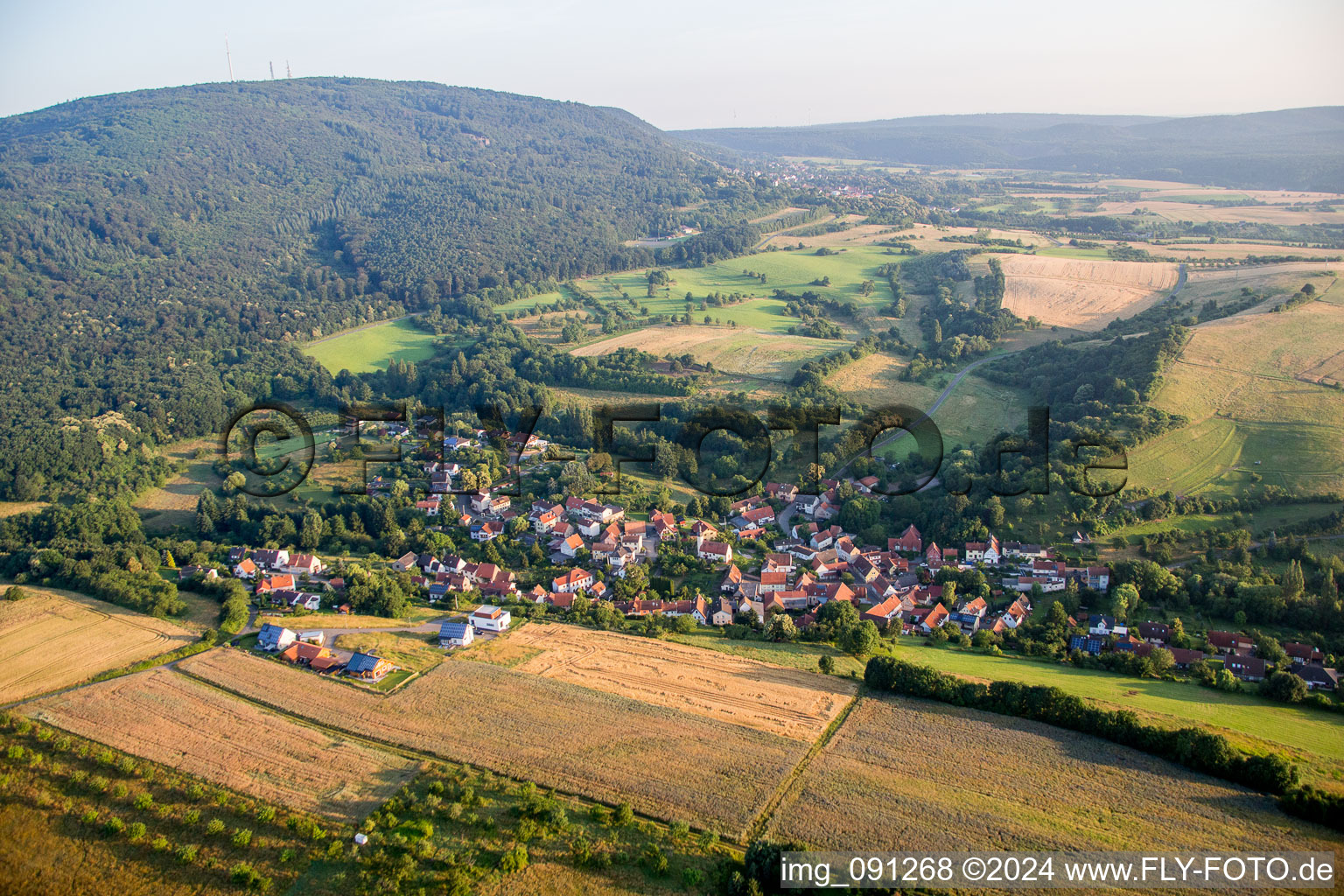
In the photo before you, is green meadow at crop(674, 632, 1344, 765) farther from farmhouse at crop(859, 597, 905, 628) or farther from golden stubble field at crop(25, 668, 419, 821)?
golden stubble field at crop(25, 668, 419, 821)

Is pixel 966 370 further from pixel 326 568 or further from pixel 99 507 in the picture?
pixel 99 507

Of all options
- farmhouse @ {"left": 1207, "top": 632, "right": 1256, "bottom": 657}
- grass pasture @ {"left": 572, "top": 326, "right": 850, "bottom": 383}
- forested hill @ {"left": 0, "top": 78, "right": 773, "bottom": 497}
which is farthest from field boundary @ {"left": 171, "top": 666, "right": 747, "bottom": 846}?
grass pasture @ {"left": 572, "top": 326, "right": 850, "bottom": 383}

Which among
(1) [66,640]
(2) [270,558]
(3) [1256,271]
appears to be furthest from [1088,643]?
(3) [1256,271]

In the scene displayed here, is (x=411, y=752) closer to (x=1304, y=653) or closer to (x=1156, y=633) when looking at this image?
(x=1156, y=633)

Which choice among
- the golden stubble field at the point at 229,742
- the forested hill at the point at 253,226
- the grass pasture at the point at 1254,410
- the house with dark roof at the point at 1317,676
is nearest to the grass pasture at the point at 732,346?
the grass pasture at the point at 1254,410

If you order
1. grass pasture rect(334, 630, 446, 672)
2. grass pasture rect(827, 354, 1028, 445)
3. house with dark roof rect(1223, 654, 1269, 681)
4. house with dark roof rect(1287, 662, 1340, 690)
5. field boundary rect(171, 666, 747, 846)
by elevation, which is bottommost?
house with dark roof rect(1223, 654, 1269, 681)
